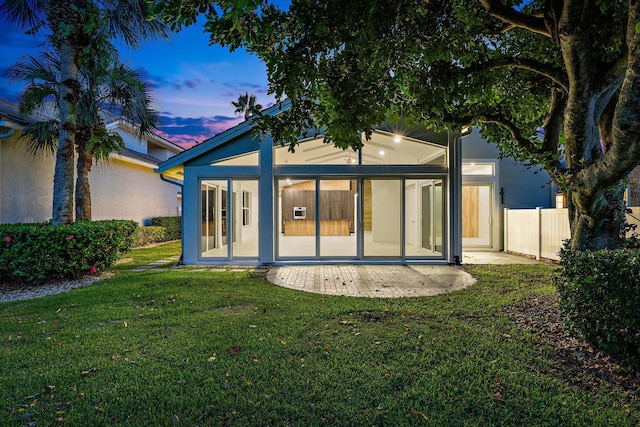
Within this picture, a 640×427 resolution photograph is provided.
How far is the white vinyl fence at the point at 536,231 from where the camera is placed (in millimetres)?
9727

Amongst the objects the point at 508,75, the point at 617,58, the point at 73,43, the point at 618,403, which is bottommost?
the point at 618,403

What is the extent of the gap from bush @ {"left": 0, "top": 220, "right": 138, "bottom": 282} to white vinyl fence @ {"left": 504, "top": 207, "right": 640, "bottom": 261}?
1098 cm

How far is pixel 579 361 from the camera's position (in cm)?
Answer: 345

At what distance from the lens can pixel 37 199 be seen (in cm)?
953

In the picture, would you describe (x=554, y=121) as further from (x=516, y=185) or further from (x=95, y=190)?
(x=95, y=190)

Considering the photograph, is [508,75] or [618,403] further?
[508,75]

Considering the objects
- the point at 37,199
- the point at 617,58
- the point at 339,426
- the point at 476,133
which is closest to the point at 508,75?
the point at 617,58

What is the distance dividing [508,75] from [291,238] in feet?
21.8

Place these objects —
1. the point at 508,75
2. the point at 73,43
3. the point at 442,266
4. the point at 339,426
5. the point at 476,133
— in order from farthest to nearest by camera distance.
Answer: the point at 476,133 → the point at 442,266 → the point at 73,43 → the point at 508,75 → the point at 339,426

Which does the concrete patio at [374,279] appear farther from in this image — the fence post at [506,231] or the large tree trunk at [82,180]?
the large tree trunk at [82,180]

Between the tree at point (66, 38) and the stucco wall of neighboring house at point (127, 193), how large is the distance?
14.9 ft

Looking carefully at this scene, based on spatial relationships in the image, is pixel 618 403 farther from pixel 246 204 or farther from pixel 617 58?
pixel 246 204

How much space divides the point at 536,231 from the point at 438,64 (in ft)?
26.4

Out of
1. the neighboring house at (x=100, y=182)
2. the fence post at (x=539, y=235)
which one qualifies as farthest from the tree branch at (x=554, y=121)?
the neighboring house at (x=100, y=182)
